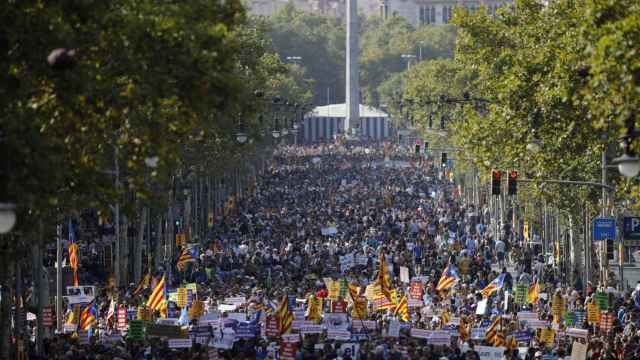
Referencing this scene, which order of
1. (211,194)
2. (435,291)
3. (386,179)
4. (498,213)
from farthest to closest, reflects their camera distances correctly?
(386,179) < (211,194) < (498,213) < (435,291)

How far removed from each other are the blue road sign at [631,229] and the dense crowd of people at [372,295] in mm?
1623

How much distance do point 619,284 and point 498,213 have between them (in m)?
33.8

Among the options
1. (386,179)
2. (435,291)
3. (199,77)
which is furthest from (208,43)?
(386,179)

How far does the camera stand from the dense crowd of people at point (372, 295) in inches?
1412

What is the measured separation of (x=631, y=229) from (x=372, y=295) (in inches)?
291

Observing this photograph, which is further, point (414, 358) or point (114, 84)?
point (414, 358)

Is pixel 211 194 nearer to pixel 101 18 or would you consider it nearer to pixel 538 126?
pixel 538 126

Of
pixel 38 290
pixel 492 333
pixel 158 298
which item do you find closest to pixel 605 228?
pixel 492 333

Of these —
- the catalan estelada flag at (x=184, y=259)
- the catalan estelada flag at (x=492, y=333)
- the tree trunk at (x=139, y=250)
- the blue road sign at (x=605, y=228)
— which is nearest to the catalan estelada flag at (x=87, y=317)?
the catalan estelada flag at (x=492, y=333)

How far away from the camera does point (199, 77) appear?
91.1 feet

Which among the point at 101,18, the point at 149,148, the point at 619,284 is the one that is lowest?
the point at 619,284

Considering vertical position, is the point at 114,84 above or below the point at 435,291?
above

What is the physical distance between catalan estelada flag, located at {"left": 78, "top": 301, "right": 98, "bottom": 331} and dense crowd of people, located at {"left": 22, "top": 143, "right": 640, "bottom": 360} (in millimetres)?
306

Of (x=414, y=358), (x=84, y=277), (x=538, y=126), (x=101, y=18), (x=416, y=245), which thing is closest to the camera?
(x=101, y=18)
